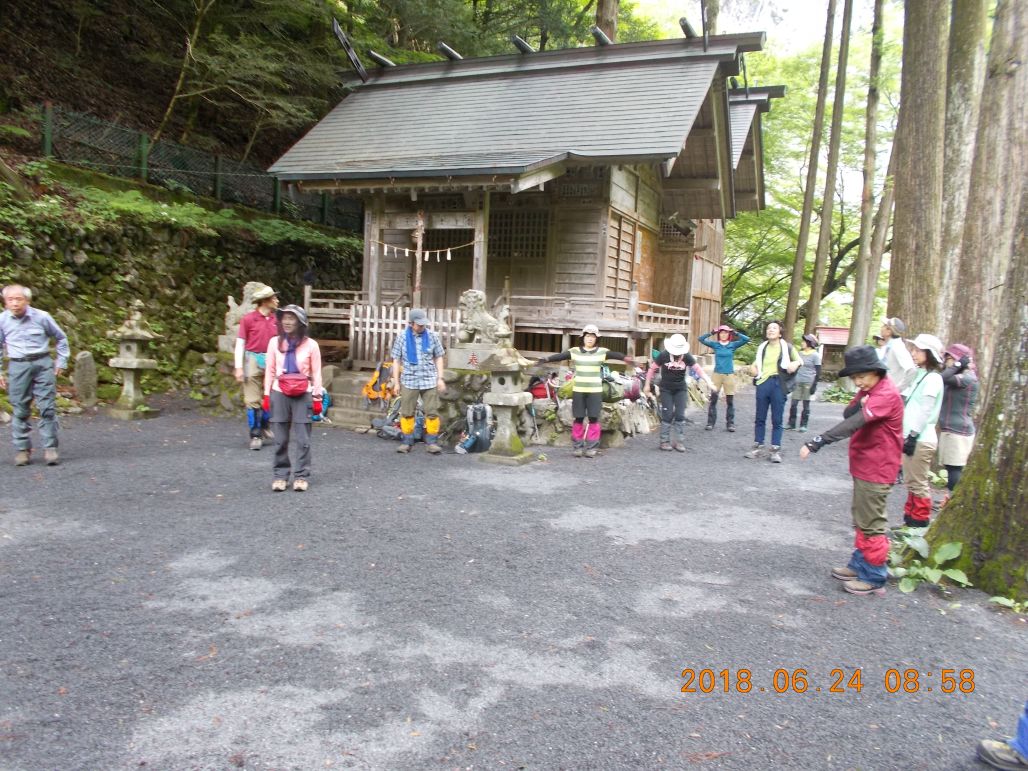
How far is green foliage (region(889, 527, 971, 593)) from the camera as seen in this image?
4309 mm

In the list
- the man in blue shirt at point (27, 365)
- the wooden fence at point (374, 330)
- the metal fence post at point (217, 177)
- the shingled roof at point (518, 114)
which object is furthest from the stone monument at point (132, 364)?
the metal fence post at point (217, 177)

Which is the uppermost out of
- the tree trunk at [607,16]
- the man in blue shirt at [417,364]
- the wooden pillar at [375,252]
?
the tree trunk at [607,16]

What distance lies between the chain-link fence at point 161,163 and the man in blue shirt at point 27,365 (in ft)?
23.1

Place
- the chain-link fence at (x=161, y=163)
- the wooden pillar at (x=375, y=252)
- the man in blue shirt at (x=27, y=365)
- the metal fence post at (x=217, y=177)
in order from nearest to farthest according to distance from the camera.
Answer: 1. the man in blue shirt at (x=27, y=365)
2. the chain-link fence at (x=161, y=163)
3. the wooden pillar at (x=375, y=252)
4. the metal fence post at (x=217, y=177)

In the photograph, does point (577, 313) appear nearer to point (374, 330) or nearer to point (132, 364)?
point (374, 330)

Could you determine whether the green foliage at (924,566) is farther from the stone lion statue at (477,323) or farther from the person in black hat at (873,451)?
the stone lion statue at (477,323)

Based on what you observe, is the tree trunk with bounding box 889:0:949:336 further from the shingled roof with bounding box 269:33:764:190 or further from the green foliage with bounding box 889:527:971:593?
the green foliage with bounding box 889:527:971:593

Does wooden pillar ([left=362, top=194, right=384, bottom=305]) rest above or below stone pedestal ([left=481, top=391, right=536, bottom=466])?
above

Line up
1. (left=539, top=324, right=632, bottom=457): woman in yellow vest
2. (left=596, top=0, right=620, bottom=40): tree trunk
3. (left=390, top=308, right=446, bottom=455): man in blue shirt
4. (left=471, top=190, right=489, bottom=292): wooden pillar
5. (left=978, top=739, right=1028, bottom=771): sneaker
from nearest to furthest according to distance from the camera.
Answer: (left=978, top=739, right=1028, bottom=771): sneaker, (left=390, top=308, right=446, bottom=455): man in blue shirt, (left=539, top=324, right=632, bottom=457): woman in yellow vest, (left=471, top=190, right=489, bottom=292): wooden pillar, (left=596, top=0, right=620, bottom=40): tree trunk

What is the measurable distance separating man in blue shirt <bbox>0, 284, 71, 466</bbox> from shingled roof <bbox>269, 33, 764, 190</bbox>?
20.0ft

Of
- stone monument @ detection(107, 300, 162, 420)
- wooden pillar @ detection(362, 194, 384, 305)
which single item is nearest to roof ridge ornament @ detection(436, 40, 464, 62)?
wooden pillar @ detection(362, 194, 384, 305)

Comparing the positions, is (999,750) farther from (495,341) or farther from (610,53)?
(610,53)
